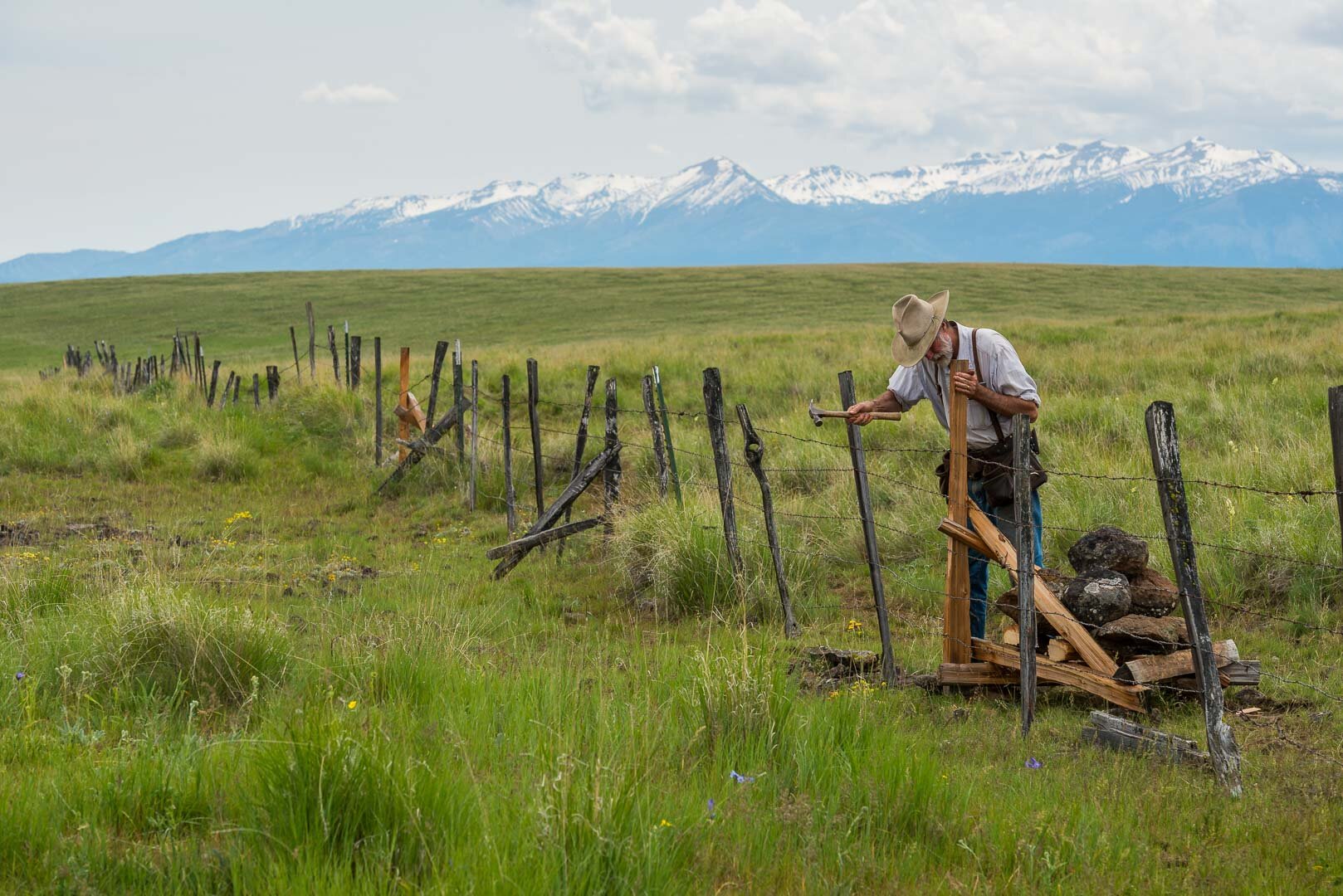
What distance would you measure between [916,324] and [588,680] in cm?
265

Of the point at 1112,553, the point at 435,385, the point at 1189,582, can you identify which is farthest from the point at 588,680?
the point at 435,385

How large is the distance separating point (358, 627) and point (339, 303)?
58080mm

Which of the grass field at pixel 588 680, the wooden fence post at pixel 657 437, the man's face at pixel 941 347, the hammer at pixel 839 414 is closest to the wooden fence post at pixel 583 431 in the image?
the grass field at pixel 588 680

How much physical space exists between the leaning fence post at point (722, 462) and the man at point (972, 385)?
1.27 metres

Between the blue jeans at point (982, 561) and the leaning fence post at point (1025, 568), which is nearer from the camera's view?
the leaning fence post at point (1025, 568)

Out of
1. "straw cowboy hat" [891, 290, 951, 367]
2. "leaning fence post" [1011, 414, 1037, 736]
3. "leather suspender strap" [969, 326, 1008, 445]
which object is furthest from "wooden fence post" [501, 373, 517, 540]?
"leaning fence post" [1011, 414, 1037, 736]

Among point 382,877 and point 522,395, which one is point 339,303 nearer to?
point 522,395

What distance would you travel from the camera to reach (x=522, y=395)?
19.5 meters

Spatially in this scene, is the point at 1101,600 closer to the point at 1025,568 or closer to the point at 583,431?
the point at 1025,568

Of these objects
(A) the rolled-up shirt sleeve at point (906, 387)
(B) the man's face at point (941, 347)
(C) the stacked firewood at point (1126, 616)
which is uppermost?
(B) the man's face at point (941, 347)

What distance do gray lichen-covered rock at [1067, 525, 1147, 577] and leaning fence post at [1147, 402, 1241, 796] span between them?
1.73 m

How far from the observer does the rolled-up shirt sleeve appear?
647cm

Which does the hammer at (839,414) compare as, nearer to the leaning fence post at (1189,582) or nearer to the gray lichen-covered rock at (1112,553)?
the gray lichen-covered rock at (1112,553)

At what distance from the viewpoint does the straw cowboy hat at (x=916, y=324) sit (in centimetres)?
596
